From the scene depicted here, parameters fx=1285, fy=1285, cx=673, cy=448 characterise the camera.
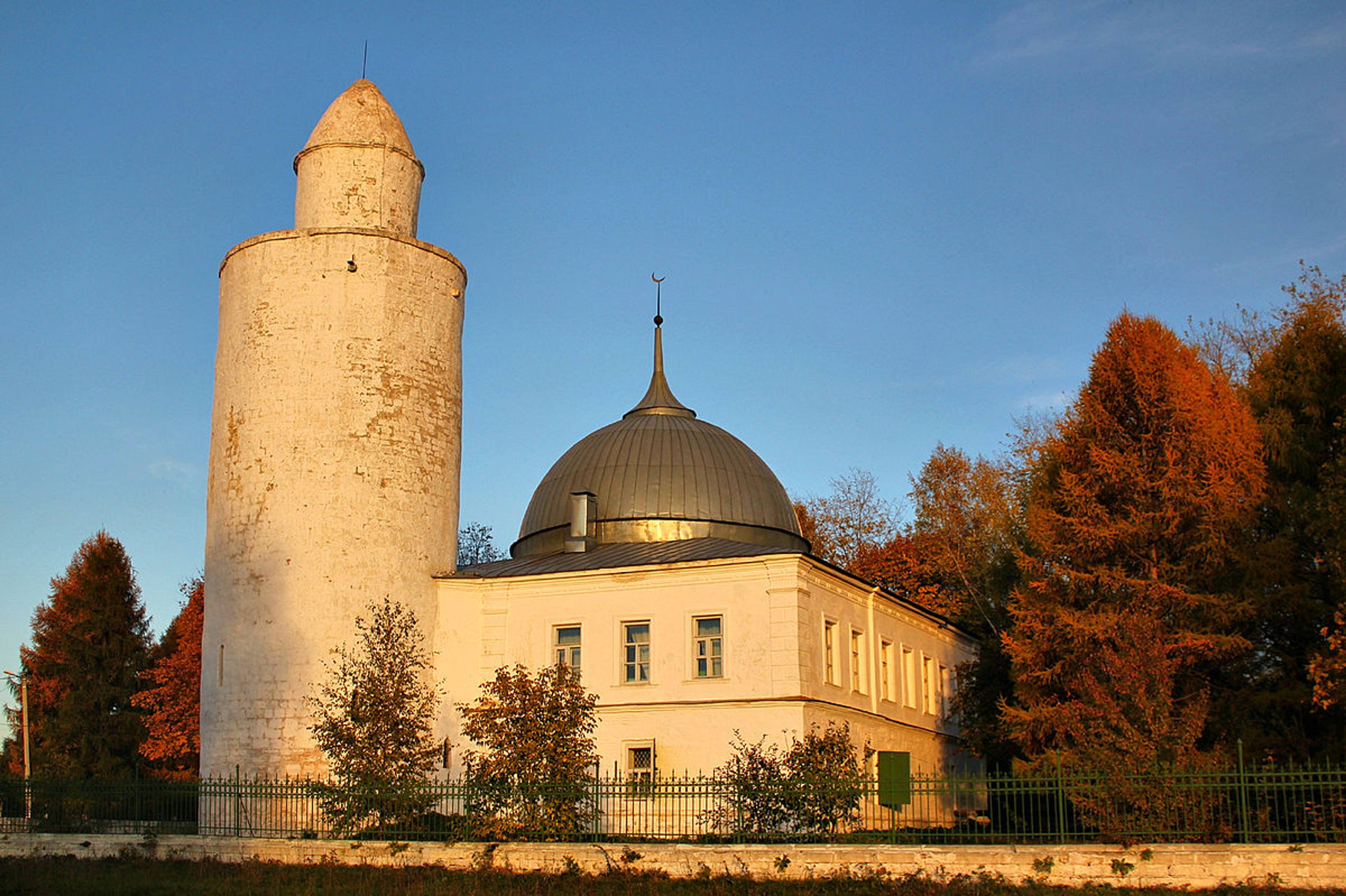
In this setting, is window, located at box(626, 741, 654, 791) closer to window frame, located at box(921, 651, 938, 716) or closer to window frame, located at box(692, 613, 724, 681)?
window frame, located at box(692, 613, 724, 681)

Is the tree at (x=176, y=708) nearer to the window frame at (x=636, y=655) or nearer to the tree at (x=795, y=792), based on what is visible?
the window frame at (x=636, y=655)

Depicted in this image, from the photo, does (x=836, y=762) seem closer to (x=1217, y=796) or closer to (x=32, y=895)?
(x=1217, y=796)

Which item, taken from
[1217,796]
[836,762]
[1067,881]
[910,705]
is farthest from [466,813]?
[910,705]

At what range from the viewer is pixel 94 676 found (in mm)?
45781

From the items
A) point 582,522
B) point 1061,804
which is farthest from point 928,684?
point 1061,804

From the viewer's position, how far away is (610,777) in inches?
1057

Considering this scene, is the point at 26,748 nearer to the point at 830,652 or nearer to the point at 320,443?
the point at 320,443

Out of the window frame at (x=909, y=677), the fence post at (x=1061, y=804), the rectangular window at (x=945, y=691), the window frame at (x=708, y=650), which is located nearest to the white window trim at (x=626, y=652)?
the window frame at (x=708, y=650)

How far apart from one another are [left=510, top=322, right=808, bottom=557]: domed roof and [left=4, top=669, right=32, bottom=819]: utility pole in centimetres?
1312

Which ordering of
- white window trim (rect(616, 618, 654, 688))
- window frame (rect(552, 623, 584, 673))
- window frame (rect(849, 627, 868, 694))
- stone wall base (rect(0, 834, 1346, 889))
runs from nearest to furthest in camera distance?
stone wall base (rect(0, 834, 1346, 889))
white window trim (rect(616, 618, 654, 688))
window frame (rect(552, 623, 584, 673))
window frame (rect(849, 627, 868, 694))

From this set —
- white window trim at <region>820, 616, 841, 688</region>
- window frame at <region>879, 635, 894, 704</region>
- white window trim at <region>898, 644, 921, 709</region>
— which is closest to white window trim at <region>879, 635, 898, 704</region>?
window frame at <region>879, 635, 894, 704</region>

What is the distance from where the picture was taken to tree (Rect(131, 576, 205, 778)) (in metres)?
43.2

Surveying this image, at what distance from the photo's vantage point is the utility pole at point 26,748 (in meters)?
25.1

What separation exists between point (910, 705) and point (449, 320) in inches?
607
